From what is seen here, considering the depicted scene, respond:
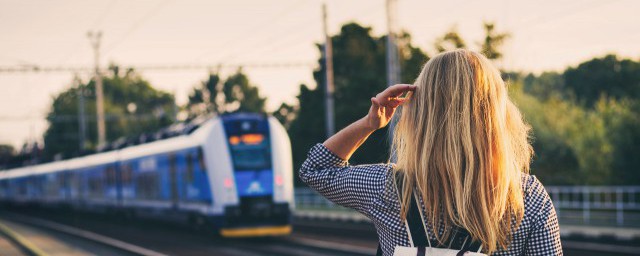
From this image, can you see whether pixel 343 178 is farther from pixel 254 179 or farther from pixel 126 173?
pixel 126 173

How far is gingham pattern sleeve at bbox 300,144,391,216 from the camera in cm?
229

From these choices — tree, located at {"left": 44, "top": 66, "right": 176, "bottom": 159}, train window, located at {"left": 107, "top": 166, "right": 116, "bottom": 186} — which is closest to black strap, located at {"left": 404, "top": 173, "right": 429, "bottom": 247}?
train window, located at {"left": 107, "top": 166, "right": 116, "bottom": 186}

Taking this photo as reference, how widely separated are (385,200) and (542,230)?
392 mm

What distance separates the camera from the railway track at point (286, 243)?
17.2 meters

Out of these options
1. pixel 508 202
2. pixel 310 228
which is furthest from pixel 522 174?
pixel 310 228

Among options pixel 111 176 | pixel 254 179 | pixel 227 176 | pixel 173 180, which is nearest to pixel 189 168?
pixel 173 180

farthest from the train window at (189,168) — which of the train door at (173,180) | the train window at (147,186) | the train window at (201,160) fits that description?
the train window at (147,186)

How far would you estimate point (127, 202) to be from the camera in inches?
1150

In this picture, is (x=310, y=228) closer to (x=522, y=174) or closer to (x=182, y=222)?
(x=182, y=222)

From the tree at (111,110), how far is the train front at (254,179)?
61.3 m

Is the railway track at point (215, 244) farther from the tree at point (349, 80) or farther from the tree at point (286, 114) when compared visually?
the tree at point (286, 114)

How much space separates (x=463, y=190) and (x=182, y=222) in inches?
843

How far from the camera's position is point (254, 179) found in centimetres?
2077

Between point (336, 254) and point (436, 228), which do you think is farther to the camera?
point (336, 254)
